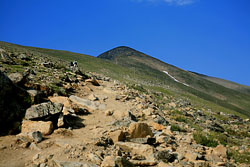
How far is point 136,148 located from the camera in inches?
279

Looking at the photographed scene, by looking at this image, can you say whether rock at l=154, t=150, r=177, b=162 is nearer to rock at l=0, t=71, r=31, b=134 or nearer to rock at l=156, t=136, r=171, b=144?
rock at l=156, t=136, r=171, b=144

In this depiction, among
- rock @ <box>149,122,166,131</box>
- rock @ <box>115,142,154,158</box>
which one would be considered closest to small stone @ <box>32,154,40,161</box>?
rock @ <box>115,142,154,158</box>

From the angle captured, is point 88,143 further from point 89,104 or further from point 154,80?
point 154,80

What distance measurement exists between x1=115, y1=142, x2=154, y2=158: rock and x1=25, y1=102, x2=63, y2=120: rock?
9.15 feet

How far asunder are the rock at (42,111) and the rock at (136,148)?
9.15 ft

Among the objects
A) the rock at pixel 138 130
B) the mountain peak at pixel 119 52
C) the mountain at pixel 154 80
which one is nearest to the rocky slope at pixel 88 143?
the rock at pixel 138 130

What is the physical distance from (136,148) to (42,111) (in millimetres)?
3814

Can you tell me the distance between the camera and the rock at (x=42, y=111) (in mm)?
7313

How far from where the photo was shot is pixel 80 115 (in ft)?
33.7

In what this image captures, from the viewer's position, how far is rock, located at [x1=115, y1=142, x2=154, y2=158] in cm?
694

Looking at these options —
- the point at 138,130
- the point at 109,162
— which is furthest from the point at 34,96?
the point at 109,162

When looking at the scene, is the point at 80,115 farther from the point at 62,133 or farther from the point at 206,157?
the point at 206,157

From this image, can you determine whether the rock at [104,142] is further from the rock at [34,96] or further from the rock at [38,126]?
the rock at [34,96]

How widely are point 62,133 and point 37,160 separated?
214 centimetres
